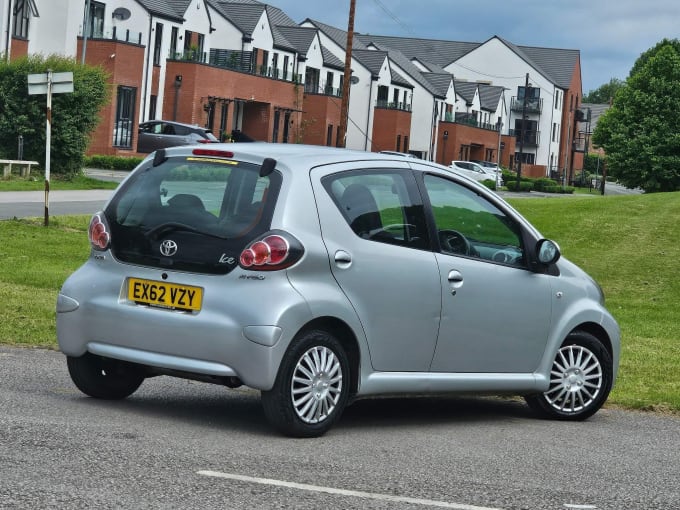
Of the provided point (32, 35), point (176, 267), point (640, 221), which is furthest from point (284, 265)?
point (32, 35)

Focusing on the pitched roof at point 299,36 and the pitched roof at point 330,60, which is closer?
the pitched roof at point 299,36

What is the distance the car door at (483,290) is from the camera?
26.6 ft

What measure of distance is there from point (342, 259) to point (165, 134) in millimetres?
50296

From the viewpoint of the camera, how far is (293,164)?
749 cm

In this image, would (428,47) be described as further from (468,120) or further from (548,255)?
(548,255)

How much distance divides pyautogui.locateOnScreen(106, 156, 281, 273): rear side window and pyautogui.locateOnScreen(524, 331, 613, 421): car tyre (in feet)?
8.55

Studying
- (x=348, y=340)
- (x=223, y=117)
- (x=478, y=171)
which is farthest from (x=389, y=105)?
(x=348, y=340)

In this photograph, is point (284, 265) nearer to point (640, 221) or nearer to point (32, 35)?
point (640, 221)

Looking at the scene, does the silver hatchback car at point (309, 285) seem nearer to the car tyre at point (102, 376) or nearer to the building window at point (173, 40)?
the car tyre at point (102, 376)

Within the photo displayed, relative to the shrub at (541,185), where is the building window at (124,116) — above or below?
above

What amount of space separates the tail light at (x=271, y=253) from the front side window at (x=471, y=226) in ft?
4.15

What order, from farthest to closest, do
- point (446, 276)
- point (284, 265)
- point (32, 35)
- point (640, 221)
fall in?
point (32, 35) < point (640, 221) < point (446, 276) < point (284, 265)

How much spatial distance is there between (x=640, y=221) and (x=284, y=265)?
26127 millimetres

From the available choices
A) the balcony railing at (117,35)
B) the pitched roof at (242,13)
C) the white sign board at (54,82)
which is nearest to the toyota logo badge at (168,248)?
the white sign board at (54,82)
